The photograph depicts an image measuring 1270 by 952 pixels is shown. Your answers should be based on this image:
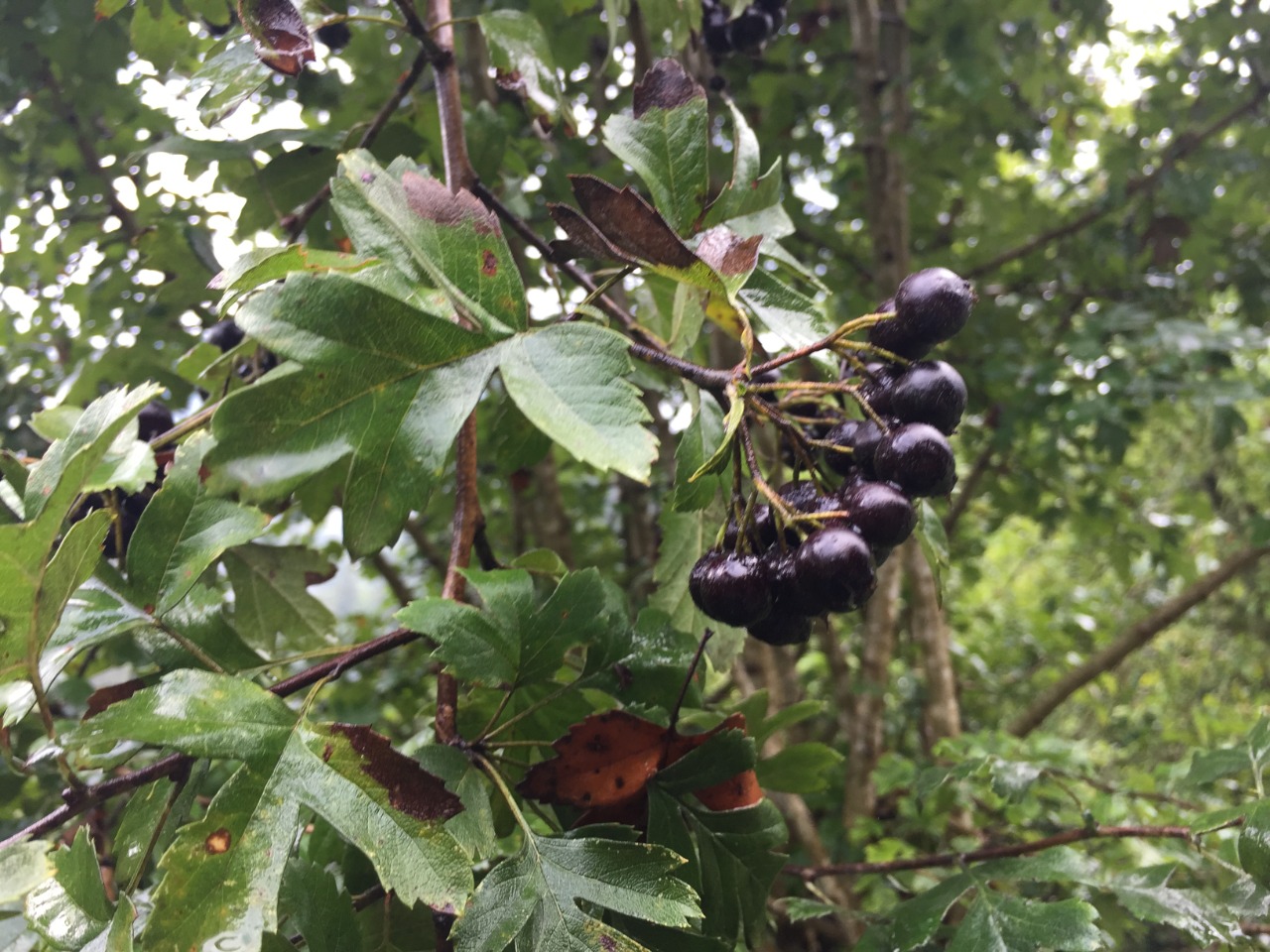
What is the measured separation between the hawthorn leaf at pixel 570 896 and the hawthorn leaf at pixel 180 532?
301 millimetres

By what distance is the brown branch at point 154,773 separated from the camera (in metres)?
0.54

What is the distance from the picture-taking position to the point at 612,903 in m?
0.56

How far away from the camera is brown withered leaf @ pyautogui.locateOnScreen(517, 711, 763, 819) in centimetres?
66

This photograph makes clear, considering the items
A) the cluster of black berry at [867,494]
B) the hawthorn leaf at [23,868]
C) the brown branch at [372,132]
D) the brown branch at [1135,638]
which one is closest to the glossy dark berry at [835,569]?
Result: the cluster of black berry at [867,494]

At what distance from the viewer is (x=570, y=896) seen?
0.57 m

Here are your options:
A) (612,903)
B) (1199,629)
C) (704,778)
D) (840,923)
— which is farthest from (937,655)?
(1199,629)

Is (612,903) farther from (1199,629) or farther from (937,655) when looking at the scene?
(1199,629)

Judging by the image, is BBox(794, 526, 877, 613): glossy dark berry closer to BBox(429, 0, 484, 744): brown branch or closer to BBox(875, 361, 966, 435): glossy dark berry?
BBox(875, 361, 966, 435): glossy dark berry

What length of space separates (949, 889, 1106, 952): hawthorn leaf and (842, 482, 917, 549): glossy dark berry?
418mm

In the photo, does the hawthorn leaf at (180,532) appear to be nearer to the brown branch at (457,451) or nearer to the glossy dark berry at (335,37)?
the brown branch at (457,451)

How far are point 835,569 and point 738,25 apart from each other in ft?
3.34

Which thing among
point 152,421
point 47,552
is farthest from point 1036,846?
point 152,421

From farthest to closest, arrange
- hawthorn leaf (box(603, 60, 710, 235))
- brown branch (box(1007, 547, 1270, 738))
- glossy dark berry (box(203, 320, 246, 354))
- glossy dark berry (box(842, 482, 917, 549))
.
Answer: brown branch (box(1007, 547, 1270, 738))
glossy dark berry (box(203, 320, 246, 354))
hawthorn leaf (box(603, 60, 710, 235))
glossy dark berry (box(842, 482, 917, 549))

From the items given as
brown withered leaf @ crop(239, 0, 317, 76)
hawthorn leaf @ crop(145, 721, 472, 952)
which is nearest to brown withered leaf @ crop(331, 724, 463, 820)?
hawthorn leaf @ crop(145, 721, 472, 952)
